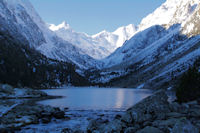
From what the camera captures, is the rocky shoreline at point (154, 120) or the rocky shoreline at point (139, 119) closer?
the rocky shoreline at point (154, 120)

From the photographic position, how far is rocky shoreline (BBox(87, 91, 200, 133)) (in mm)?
24475

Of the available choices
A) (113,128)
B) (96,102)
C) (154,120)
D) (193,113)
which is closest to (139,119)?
(154,120)

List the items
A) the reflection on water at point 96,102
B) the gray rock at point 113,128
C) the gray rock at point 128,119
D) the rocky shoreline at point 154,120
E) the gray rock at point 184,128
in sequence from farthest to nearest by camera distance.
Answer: the reflection on water at point 96,102
the gray rock at point 128,119
the gray rock at point 113,128
the rocky shoreline at point 154,120
the gray rock at point 184,128

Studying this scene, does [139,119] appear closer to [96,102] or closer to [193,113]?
[193,113]

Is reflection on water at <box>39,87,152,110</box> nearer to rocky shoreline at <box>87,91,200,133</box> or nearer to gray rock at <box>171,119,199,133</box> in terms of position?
rocky shoreline at <box>87,91,200,133</box>

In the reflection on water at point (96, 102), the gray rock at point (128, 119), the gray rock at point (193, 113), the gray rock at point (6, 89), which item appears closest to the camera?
the gray rock at point (128, 119)

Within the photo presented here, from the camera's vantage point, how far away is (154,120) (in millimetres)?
31297

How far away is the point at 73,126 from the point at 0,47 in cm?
17062

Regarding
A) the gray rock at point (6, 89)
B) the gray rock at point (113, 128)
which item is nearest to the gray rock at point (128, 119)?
the gray rock at point (113, 128)

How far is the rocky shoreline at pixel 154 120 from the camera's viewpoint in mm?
24475

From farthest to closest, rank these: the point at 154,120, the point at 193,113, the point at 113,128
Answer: the point at 193,113, the point at 154,120, the point at 113,128

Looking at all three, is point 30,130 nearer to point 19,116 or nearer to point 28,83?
point 19,116

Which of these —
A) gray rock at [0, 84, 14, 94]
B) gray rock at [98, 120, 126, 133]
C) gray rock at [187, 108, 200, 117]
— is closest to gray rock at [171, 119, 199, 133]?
gray rock at [98, 120, 126, 133]

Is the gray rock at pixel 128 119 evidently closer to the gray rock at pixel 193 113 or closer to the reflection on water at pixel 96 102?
the gray rock at pixel 193 113
